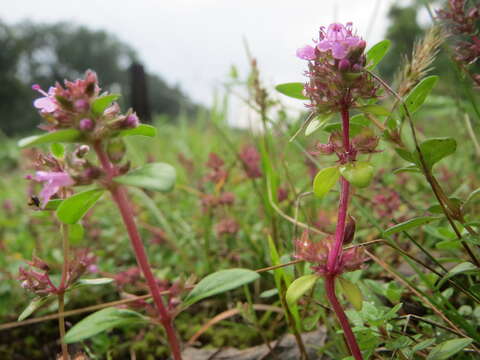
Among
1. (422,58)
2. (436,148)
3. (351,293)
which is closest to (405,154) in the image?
(436,148)

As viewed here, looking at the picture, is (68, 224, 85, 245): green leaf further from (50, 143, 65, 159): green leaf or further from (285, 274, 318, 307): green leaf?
(285, 274, 318, 307): green leaf

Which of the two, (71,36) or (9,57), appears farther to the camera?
(71,36)

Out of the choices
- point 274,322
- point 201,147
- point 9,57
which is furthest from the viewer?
point 9,57

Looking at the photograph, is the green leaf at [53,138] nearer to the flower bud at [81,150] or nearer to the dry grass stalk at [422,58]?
the flower bud at [81,150]

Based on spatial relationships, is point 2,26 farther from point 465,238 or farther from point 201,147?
point 465,238

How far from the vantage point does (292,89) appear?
804 millimetres

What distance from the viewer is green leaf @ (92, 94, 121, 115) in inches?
25.3

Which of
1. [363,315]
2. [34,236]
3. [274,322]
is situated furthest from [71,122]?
[34,236]

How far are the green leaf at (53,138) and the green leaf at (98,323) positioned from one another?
28 centimetres

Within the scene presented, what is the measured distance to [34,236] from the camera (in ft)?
8.00

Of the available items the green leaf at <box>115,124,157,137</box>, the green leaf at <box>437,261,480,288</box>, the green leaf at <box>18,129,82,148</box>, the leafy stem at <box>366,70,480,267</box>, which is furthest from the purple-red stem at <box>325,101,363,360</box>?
the green leaf at <box>18,129,82,148</box>

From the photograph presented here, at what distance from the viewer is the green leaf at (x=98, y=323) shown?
2.00 feet

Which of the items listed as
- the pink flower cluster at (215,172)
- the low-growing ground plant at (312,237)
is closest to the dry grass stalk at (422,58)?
the low-growing ground plant at (312,237)

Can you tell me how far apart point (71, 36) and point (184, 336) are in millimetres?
47435
